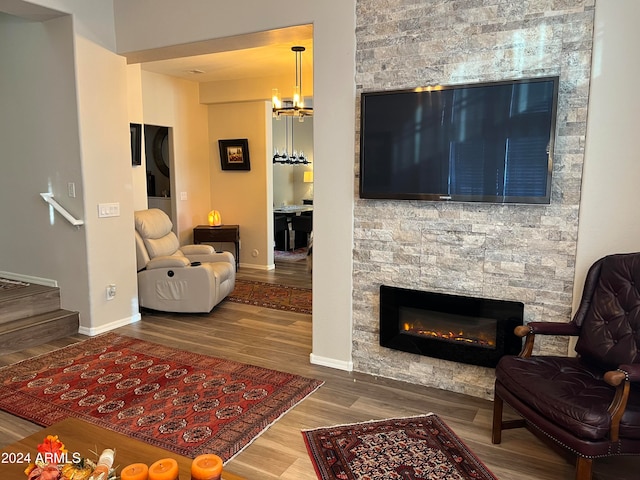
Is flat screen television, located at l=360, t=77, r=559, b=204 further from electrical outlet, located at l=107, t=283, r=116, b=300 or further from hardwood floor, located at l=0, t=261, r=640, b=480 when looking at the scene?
electrical outlet, located at l=107, t=283, r=116, b=300

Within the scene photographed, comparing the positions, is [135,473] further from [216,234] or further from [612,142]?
[216,234]

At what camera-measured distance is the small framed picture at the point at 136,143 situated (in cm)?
603

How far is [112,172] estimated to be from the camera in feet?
14.9

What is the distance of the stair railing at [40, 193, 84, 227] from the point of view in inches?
168

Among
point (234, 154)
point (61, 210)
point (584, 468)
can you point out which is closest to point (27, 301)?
point (61, 210)

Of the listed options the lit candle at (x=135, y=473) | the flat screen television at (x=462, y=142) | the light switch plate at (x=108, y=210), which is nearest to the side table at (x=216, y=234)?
the light switch plate at (x=108, y=210)

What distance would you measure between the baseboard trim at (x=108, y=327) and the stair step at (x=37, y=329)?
96 millimetres

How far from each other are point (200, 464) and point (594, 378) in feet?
6.47

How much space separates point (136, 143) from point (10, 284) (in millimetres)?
2306

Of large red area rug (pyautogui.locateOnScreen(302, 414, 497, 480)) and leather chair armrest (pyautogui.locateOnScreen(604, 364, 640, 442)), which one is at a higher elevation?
leather chair armrest (pyautogui.locateOnScreen(604, 364, 640, 442))

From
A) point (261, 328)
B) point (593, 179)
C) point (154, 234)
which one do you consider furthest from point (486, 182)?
point (154, 234)

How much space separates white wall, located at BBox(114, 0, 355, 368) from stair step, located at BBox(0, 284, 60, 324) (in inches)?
104

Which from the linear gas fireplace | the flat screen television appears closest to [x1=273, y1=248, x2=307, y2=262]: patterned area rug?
the linear gas fireplace

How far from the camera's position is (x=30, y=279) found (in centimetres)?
480
